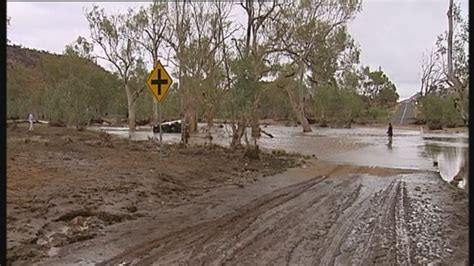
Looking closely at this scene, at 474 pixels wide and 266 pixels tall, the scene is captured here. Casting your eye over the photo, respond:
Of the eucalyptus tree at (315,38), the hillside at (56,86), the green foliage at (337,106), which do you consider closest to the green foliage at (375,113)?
the green foliage at (337,106)

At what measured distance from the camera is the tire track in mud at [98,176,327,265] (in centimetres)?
533

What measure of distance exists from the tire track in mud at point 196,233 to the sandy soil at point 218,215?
1 centimetres

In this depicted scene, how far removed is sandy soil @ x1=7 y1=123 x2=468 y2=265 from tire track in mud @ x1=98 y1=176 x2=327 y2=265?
0.01 metres

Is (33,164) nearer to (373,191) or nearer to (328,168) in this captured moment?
(373,191)

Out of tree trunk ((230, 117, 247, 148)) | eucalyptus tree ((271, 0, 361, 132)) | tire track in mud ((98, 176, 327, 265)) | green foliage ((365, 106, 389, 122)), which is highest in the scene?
eucalyptus tree ((271, 0, 361, 132))

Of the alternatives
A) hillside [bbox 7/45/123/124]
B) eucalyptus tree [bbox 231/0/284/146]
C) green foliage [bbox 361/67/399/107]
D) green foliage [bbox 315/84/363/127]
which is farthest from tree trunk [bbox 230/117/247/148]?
green foliage [bbox 361/67/399/107]

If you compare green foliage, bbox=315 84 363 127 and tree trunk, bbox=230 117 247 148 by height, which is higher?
green foliage, bbox=315 84 363 127

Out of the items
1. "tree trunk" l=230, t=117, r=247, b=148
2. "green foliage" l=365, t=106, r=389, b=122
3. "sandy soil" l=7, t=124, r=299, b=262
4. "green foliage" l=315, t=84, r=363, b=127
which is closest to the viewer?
"sandy soil" l=7, t=124, r=299, b=262

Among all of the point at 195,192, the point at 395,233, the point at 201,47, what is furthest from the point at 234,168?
the point at 201,47

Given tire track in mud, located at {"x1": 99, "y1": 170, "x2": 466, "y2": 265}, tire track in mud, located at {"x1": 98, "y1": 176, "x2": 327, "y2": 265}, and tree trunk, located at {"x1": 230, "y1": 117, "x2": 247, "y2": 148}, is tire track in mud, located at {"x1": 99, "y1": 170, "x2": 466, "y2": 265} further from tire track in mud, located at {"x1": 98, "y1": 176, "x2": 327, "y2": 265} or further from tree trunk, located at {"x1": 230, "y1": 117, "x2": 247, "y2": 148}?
tree trunk, located at {"x1": 230, "y1": 117, "x2": 247, "y2": 148}

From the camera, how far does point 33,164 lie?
36.5 feet

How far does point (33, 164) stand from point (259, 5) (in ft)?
38.3

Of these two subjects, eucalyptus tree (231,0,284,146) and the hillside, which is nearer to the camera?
the hillside

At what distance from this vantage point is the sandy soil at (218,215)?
5324 mm
